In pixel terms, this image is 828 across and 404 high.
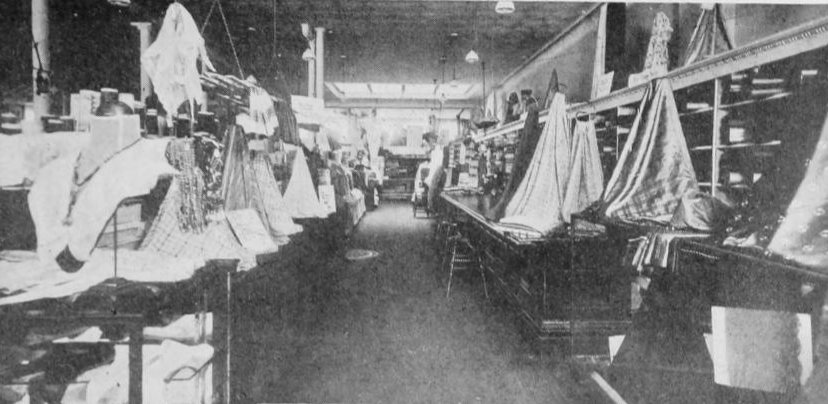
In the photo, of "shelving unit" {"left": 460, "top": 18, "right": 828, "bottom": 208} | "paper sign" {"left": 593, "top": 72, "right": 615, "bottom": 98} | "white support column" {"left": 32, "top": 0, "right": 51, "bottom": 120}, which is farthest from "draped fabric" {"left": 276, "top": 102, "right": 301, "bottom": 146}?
"paper sign" {"left": 593, "top": 72, "right": 615, "bottom": 98}

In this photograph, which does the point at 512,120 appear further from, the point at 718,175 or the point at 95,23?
the point at 95,23

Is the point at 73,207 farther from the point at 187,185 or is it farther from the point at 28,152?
the point at 187,185

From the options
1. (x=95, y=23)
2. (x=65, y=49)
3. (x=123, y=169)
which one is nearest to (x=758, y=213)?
(x=123, y=169)

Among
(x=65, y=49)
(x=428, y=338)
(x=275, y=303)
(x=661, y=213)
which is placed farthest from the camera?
(x=65, y=49)

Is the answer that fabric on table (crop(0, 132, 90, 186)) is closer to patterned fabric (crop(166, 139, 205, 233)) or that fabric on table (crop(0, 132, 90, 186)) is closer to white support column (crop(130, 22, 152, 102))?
patterned fabric (crop(166, 139, 205, 233))

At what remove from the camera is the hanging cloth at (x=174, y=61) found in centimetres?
252

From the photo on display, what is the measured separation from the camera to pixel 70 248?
179cm

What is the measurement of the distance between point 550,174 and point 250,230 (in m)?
2.08

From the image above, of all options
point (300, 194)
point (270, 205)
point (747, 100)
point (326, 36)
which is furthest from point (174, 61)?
point (326, 36)

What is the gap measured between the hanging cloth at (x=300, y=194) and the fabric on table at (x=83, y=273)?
7.83 feet

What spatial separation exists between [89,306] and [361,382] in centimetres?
157

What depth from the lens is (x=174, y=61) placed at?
2.53 meters

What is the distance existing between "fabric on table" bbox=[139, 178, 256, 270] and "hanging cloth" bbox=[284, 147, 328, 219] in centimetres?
201

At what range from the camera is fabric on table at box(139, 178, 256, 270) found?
225cm
